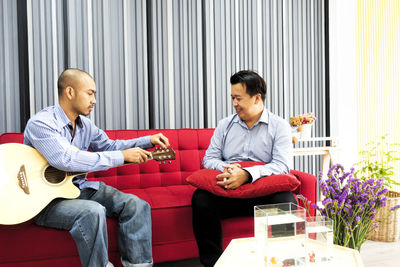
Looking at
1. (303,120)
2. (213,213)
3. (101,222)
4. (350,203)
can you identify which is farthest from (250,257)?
(303,120)

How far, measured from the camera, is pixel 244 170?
1.87 metres

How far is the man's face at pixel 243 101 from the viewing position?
2.11 m

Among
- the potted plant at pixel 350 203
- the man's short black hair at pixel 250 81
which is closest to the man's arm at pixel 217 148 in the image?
the man's short black hair at pixel 250 81

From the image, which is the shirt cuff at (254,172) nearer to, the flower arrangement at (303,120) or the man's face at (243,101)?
the man's face at (243,101)

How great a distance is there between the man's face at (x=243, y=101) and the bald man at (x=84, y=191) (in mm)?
528

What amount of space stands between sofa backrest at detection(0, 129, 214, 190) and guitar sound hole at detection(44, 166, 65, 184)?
1.77 feet

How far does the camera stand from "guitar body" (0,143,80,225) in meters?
1.60

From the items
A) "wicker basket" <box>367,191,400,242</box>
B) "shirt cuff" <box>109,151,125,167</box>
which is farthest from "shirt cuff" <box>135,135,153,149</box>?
"wicker basket" <box>367,191,400,242</box>

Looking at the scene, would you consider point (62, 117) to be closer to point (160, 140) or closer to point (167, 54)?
point (160, 140)

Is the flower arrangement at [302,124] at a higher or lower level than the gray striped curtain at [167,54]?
lower

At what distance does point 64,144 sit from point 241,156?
105 centimetres

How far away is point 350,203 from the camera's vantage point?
1293 millimetres

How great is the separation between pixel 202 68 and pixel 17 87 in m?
1.53

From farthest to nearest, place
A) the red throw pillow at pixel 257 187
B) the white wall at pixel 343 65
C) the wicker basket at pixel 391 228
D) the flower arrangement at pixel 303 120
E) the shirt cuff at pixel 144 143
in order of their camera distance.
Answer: the white wall at pixel 343 65, the flower arrangement at pixel 303 120, the wicker basket at pixel 391 228, the shirt cuff at pixel 144 143, the red throw pillow at pixel 257 187
